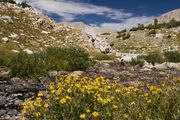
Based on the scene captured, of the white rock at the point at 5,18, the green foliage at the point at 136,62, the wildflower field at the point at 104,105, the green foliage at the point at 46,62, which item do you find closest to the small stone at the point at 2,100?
the green foliage at the point at 46,62

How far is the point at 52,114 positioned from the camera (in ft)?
27.8

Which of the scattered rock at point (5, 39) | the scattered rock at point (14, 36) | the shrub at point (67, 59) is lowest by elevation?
the shrub at point (67, 59)

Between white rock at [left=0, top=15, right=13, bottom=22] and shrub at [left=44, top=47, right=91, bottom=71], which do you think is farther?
white rock at [left=0, top=15, right=13, bottom=22]

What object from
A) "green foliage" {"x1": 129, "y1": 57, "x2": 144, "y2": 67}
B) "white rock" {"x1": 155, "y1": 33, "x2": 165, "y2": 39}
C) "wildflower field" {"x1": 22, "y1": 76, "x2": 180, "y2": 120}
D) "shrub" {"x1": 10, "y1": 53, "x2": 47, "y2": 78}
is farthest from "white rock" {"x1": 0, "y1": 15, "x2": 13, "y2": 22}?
"wildflower field" {"x1": 22, "y1": 76, "x2": 180, "y2": 120}

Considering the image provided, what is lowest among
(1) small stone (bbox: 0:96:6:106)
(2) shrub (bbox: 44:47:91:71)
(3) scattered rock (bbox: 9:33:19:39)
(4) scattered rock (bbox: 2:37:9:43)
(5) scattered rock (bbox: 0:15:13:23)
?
(1) small stone (bbox: 0:96:6:106)

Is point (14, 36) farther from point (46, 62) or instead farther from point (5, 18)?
point (46, 62)

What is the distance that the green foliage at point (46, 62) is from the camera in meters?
20.0

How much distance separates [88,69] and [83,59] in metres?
1.06

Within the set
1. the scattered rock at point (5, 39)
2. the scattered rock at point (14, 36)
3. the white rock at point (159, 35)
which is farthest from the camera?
the white rock at point (159, 35)

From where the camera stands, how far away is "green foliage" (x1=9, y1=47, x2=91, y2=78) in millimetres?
19984

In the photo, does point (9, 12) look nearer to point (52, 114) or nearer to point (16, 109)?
point (16, 109)

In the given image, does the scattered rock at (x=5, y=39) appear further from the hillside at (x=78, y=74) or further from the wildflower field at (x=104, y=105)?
the wildflower field at (x=104, y=105)

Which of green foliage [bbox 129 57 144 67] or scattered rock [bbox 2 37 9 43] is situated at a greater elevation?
scattered rock [bbox 2 37 9 43]

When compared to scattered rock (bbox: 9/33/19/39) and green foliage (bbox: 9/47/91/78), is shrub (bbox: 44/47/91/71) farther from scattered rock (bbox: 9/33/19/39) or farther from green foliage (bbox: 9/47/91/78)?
scattered rock (bbox: 9/33/19/39)
